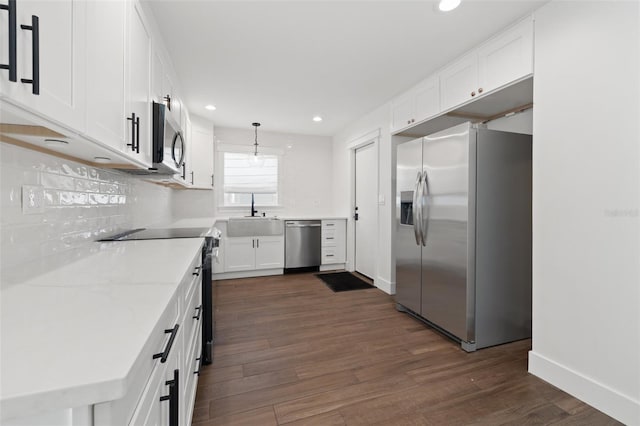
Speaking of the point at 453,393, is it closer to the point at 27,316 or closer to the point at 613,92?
the point at 613,92

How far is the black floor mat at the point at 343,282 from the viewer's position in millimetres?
3975

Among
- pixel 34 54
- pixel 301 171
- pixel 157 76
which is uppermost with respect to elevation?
pixel 157 76

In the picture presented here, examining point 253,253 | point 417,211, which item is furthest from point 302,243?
point 417,211

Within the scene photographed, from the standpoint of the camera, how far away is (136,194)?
258 cm

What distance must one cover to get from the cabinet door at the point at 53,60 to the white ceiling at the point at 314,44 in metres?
1.23

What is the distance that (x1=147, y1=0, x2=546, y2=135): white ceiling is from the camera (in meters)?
1.98

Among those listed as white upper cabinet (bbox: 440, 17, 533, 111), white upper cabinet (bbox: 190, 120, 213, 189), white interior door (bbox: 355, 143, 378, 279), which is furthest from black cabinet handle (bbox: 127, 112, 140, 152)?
white interior door (bbox: 355, 143, 378, 279)

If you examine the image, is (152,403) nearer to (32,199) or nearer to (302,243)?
(32,199)

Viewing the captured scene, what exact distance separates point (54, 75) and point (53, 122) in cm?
16

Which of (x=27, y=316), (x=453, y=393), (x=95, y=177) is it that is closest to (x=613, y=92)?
(x=453, y=393)

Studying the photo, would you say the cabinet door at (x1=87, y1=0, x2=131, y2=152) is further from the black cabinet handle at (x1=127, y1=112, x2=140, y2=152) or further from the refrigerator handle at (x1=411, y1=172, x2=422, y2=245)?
the refrigerator handle at (x1=411, y1=172, x2=422, y2=245)

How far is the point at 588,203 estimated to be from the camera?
169 centimetres

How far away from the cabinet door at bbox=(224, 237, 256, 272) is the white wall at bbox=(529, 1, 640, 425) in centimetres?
362

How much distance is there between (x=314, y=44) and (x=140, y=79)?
1.36 metres
